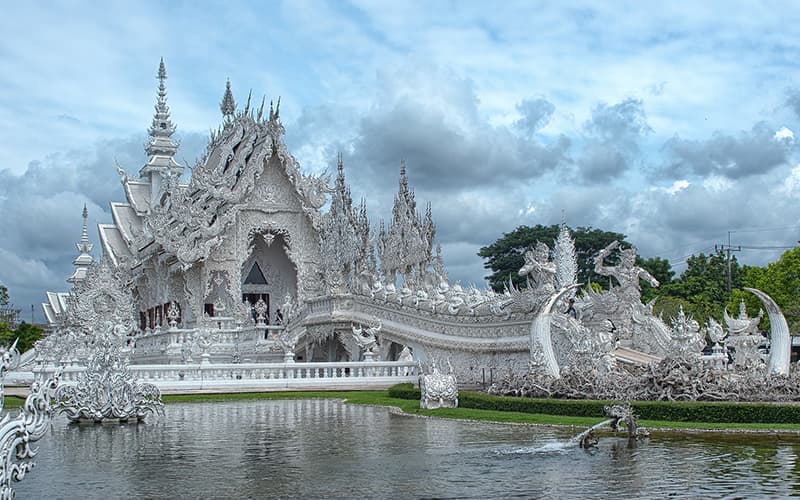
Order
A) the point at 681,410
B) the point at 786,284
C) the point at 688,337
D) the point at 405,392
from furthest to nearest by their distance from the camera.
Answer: the point at 786,284
the point at 405,392
the point at 688,337
the point at 681,410

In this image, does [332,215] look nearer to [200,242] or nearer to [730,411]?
[200,242]

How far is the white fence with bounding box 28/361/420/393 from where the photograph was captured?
22250mm

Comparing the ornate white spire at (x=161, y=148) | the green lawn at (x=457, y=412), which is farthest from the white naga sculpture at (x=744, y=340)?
the ornate white spire at (x=161, y=148)

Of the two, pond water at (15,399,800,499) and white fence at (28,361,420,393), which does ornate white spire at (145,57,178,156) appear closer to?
white fence at (28,361,420,393)

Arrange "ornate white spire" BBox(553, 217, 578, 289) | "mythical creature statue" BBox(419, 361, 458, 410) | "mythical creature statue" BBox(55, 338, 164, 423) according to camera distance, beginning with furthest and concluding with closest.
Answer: "ornate white spire" BBox(553, 217, 578, 289) < "mythical creature statue" BBox(419, 361, 458, 410) < "mythical creature statue" BBox(55, 338, 164, 423)

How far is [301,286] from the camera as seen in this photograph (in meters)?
34.4

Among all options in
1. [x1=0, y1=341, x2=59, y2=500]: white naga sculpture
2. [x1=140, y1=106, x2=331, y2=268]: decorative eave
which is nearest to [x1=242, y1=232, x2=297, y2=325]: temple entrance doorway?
[x1=140, y1=106, x2=331, y2=268]: decorative eave

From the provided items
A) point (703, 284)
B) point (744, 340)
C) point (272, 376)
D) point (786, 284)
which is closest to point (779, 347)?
point (744, 340)

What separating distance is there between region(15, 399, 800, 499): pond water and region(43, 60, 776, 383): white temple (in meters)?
7.24

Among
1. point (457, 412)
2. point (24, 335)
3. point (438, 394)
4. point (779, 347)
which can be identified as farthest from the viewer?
point (24, 335)

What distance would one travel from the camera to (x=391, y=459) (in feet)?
34.4

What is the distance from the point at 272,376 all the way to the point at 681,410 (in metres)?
12.1

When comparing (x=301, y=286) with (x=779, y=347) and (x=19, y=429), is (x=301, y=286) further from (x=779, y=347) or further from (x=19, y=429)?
(x=19, y=429)

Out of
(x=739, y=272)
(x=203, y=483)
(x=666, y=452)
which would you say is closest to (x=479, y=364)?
(x=666, y=452)
